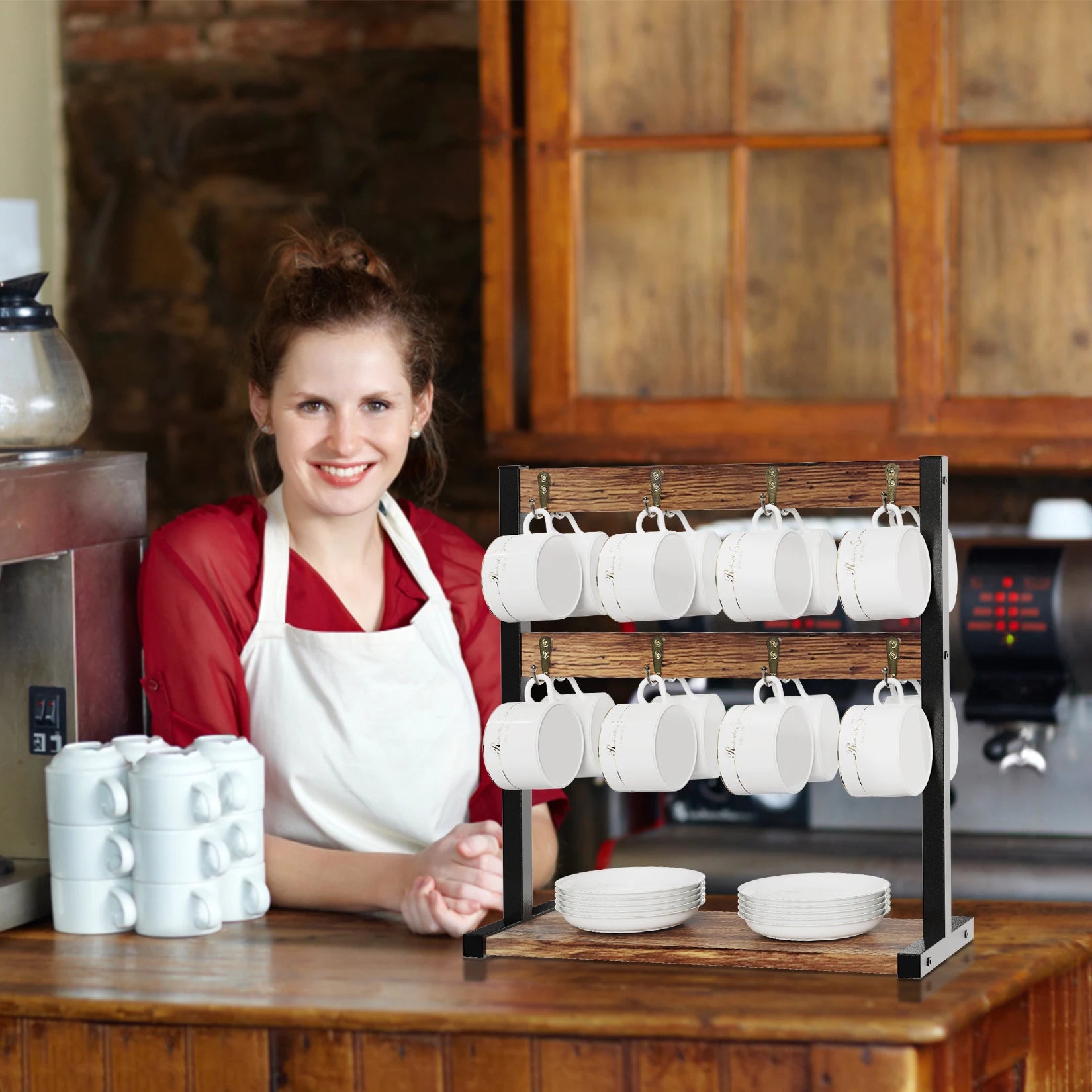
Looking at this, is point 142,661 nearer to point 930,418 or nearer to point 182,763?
point 182,763

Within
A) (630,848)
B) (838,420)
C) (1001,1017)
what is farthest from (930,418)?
(1001,1017)

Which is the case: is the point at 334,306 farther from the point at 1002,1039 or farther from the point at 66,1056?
the point at 1002,1039

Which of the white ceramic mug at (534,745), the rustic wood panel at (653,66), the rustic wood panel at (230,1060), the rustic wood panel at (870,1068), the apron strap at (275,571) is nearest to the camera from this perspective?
the rustic wood panel at (870,1068)

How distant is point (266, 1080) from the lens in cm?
149

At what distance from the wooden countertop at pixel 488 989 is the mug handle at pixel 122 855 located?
73 millimetres

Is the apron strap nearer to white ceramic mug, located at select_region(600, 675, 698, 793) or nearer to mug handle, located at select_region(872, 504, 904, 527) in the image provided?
white ceramic mug, located at select_region(600, 675, 698, 793)

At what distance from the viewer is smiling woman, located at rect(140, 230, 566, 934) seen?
2018mm

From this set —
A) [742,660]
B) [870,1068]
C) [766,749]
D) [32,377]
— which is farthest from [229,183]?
[870,1068]

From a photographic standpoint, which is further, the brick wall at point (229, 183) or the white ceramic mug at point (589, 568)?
the brick wall at point (229, 183)

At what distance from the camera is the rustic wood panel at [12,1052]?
156cm

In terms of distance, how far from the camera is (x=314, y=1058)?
1.49 meters

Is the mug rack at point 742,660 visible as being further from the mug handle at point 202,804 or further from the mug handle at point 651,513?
the mug handle at point 202,804

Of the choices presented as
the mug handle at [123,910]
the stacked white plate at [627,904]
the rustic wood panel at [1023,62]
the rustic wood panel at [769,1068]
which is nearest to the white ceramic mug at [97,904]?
the mug handle at [123,910]

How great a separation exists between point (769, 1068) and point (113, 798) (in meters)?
0.74
